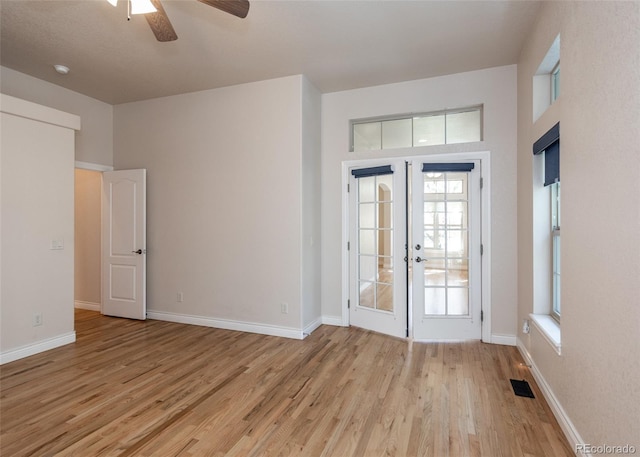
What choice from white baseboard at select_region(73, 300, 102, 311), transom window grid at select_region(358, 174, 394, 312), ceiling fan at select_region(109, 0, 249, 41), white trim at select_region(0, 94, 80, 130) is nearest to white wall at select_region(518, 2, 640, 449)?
transom window grid at select_region(358, 174, 394, 312)

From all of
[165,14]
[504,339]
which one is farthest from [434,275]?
[165,14]

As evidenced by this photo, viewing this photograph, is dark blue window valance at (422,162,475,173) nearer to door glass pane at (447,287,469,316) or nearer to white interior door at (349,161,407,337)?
white interior door at (349,161,407,337)

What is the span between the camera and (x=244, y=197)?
13.8 feet

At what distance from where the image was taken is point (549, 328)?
2574mm

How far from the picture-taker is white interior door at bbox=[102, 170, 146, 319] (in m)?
4.66

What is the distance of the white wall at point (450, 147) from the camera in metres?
3.63

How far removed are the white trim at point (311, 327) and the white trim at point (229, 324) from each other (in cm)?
6

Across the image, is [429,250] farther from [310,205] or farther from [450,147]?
[310,205]

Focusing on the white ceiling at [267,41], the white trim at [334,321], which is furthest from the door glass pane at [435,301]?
the white ceiling at [267,41]

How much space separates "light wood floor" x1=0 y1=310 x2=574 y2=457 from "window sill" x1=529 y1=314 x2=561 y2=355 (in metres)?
0.48

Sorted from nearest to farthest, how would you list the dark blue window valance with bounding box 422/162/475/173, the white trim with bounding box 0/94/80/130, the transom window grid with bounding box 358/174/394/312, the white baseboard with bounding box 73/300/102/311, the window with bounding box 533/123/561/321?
1. the window with bounding box 533/123/561/321
2. the white trim with bounding box 0/94/80/130
3. the dark blue window valance with bounding box 422/162/475/173
4. the transom window grid with bounding box 358/174/394/312
5. the white baseboard with bounding box 73/300/102/311

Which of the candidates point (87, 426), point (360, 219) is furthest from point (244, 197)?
point (87, 426)

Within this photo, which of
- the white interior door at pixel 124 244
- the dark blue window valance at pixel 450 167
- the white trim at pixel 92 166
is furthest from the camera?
the white interior door at pixel 124 244

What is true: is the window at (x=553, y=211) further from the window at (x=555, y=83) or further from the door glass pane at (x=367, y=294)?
the door glass pane at (x=367, y=294)
